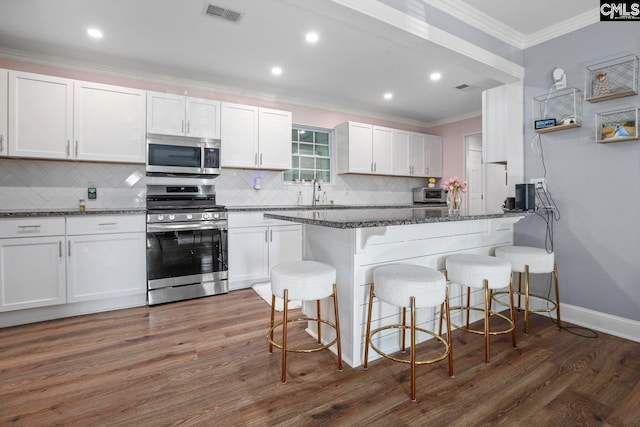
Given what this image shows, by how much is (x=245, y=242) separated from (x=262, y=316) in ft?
3.62

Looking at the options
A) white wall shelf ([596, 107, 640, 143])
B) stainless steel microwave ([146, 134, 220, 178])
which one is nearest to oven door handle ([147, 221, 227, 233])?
stainless steel microwave ([146, 134, 220, 178])

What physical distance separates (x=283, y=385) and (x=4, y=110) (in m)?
3.46

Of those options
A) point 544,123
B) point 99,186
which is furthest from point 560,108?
point 99,186

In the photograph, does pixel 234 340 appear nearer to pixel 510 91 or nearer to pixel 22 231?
pixel 22 231

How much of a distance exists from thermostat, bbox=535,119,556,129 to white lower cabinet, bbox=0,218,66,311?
4313 millimetres

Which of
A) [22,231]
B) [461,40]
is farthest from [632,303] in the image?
[22,231]

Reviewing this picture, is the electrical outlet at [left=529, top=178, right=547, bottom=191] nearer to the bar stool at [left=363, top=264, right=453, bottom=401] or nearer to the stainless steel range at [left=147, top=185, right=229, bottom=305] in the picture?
the bar stool at [left=363, top=264, right=453, bottom=401]

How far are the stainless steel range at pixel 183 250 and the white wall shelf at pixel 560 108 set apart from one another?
3266 millimetres

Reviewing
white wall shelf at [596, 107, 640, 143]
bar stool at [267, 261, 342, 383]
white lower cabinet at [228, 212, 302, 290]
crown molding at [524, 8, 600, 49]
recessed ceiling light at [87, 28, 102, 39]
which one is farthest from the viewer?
white lower cabinet at [228, 212, 302, 290]

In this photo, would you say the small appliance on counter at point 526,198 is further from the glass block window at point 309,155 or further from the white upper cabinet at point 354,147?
the glass block window at point 309,155

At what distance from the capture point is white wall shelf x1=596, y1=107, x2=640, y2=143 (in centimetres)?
229

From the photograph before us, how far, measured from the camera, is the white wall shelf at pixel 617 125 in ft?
7.50

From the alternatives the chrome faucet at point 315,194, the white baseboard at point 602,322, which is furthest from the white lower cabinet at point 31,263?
the white baseboard at point 602,322

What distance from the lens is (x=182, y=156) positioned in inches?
142
